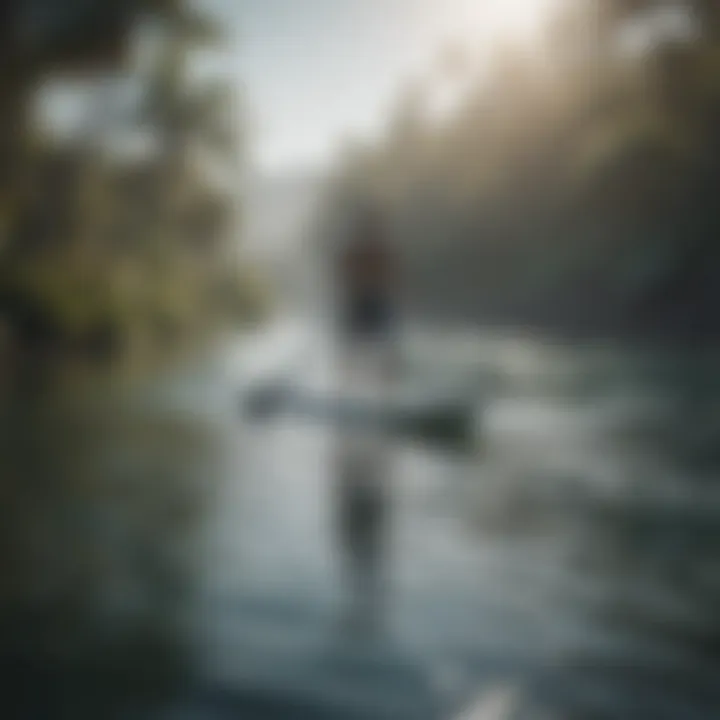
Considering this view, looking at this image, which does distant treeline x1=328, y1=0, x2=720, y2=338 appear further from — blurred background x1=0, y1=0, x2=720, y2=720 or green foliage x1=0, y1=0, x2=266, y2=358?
green foliage x1=0, y1=0, x2=266, y2=358

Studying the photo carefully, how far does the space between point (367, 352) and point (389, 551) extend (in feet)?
1.46

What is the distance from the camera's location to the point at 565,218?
77.5 inches

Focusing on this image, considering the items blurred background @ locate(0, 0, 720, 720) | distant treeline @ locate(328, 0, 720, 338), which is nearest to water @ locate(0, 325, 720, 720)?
blurred background @ locate(0, 0, 720, 720)

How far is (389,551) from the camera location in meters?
1.75

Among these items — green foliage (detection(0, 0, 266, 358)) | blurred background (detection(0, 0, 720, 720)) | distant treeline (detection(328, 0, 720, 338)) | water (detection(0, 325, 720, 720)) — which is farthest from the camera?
green foliage (detection(0, 0, 266, 358))

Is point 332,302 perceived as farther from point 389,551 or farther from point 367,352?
point 389,551

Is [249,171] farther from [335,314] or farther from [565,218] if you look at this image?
[565,218]

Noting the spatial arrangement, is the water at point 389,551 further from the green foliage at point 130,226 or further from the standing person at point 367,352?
the green foliage at point 130,226

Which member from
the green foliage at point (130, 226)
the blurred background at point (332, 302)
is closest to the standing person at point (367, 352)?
the blurred background at point (332, 302)

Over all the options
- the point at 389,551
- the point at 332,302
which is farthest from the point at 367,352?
the point at 389,551

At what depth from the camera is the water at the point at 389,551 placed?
135 centimetres

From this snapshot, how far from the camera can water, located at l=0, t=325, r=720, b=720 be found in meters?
1.35

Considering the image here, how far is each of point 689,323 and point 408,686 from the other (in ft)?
3.76

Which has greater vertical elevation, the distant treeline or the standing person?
the distant treeline
